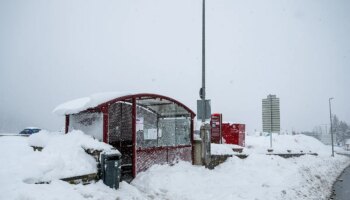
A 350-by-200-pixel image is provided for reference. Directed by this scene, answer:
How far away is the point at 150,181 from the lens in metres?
10.9

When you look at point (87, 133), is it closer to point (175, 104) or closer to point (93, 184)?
point (93, 184)

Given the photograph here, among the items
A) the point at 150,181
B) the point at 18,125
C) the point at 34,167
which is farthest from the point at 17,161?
the point at 18,125

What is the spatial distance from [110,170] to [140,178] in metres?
2.10

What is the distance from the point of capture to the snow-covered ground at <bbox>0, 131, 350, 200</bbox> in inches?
302

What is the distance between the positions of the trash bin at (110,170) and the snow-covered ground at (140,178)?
231 mm

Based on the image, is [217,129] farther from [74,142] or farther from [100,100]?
[74,142]

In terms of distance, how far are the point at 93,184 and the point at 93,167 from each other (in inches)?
24.4

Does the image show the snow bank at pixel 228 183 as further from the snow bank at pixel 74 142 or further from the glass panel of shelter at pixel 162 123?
the snow bank at pixel 74 142

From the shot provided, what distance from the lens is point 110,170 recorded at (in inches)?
367

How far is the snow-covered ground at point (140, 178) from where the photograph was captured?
7.68 meters

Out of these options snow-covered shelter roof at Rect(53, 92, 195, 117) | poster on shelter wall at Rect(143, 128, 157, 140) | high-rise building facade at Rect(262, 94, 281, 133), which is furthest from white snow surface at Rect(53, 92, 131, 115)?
high-rise building facade at Rect(262, 94, 281, 133)

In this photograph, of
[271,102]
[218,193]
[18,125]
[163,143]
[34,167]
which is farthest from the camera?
[18,125]

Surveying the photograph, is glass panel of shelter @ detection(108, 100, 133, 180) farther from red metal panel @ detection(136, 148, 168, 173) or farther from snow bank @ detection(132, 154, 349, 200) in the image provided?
snow bank @ detection(132, 154, 349, 200)

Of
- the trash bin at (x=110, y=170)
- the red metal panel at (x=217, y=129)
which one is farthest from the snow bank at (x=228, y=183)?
the red metal panel at (x=217, y=129)
